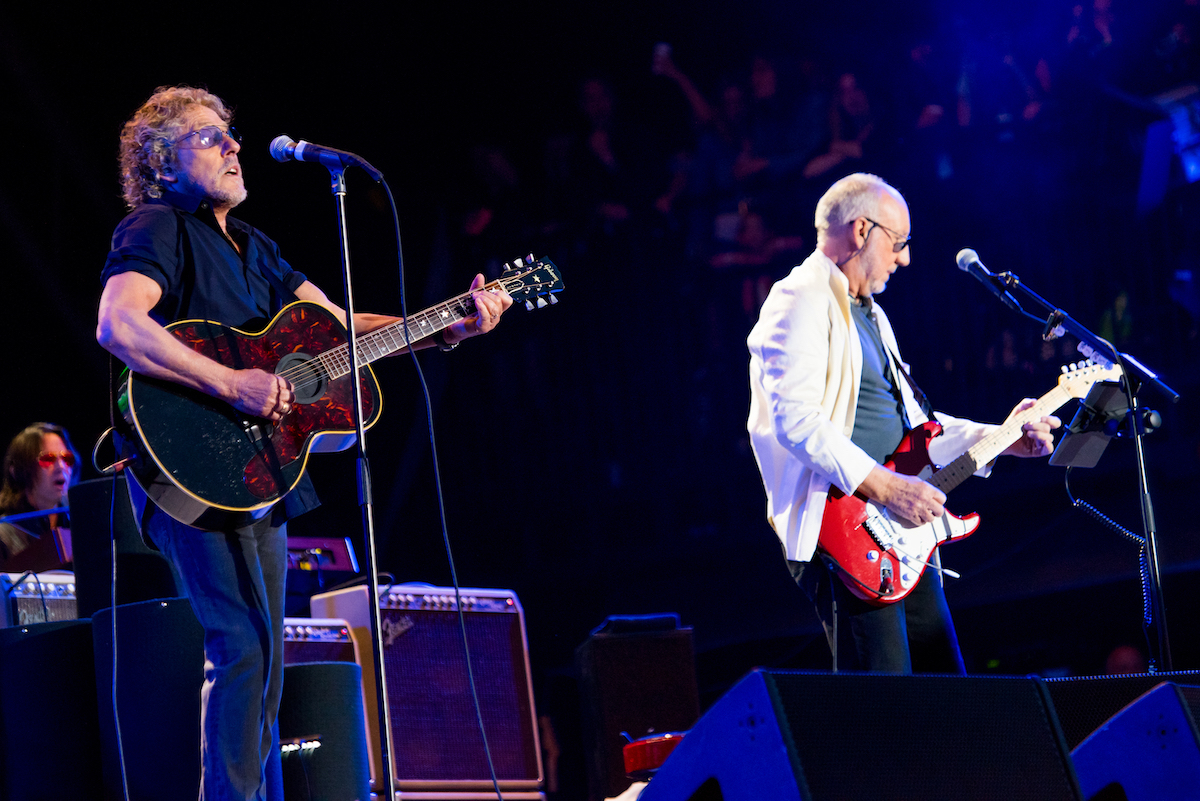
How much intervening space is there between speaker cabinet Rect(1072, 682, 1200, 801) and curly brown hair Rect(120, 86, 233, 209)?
8.19ft

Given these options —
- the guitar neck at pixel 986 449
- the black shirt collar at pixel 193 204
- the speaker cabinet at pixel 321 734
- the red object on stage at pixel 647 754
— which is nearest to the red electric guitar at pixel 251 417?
the black shirt collar at pixel 193 204

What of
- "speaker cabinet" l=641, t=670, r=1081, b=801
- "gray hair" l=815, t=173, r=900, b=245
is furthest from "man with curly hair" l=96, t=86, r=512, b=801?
"speaker cabinet" l=641, t=670, r=1081, b=801

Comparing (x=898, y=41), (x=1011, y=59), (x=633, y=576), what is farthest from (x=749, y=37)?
(x=633, y=576)

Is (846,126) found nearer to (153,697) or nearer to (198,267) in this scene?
(198,267)

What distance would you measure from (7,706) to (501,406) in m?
3.82

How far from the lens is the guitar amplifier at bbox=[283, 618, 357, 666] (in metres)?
4.27

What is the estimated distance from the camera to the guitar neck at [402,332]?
10.1 feet

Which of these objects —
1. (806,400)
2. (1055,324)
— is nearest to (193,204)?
(806,400)

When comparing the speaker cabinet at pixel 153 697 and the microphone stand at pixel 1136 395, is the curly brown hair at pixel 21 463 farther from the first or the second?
the microphone stand at pixel 1136 395

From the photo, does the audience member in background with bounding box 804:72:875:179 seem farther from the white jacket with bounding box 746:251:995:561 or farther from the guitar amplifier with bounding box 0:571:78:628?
the guitar amplifier with bounding box 0:571:78:628

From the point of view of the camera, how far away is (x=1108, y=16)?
6.34 metres

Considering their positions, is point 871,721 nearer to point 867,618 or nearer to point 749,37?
point 867,618

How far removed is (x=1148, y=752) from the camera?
217 cm

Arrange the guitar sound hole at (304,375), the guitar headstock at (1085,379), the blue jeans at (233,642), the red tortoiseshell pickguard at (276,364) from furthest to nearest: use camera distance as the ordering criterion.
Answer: the guitar headstock at (1085,379)
the guitar sound hole at (304,375)
the red tortoiseshell pickguard at (276,364)
the blue jeans at (233,642)
